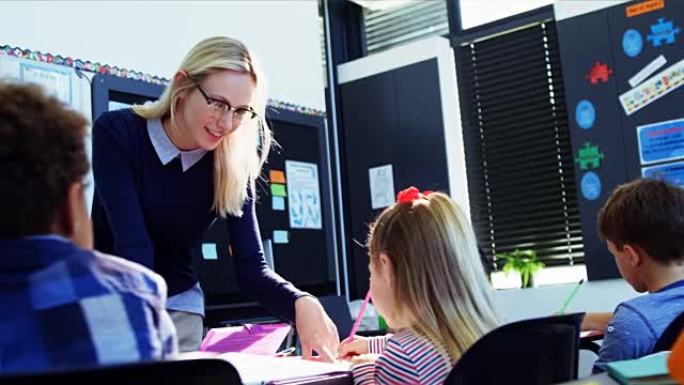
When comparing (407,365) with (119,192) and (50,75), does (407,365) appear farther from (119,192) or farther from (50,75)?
(50,75)

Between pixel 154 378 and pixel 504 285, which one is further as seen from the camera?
pixel 504 285

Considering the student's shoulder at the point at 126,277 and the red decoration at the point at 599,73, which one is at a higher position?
the red decoration at the point at 599,73

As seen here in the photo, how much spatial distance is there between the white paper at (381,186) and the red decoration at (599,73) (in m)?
1.24

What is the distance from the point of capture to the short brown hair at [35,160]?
737mm

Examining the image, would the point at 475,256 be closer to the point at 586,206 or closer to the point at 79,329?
the point at 79,329

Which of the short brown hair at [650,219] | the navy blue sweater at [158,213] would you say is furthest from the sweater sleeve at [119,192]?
the short brown hair at [650,219]

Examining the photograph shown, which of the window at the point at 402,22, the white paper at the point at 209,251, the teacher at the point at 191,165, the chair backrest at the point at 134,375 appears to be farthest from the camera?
the window at the point at 402,22

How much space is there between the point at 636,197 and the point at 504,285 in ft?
7.33

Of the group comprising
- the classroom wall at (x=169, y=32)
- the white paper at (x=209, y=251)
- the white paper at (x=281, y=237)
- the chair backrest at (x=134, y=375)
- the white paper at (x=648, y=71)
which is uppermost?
the classroom wall at (x=169, y=32)

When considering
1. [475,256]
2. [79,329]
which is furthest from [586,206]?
[79,329]

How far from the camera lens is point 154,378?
25.7 inches

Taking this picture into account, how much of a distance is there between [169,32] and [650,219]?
2.40 m

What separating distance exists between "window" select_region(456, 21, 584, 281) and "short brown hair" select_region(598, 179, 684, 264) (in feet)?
6.60

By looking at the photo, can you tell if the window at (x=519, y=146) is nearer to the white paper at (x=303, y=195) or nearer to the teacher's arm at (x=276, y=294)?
the white paper at (x=303, y=195)
